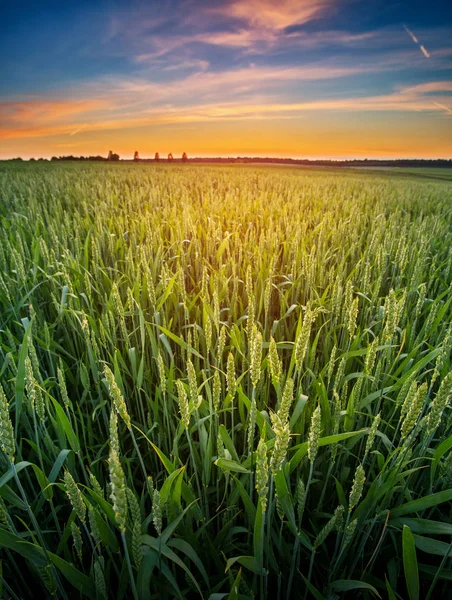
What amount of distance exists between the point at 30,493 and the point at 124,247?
2.21 m

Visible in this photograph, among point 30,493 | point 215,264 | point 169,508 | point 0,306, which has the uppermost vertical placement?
point 215,264

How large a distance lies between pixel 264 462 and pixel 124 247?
2.76 m

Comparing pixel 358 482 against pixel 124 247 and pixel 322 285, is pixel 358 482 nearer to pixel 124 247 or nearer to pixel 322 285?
pixel 322 285

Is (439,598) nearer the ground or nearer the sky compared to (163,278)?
nearer the ground

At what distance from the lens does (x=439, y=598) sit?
1022 millimetres

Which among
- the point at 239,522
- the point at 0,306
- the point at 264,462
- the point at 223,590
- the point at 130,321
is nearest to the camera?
the point at 264,462

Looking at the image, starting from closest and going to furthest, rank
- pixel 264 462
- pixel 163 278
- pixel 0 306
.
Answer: pixel 264 462, pixel 163 278, pixel 0 306

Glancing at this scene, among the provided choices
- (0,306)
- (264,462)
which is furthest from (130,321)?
(264,462)

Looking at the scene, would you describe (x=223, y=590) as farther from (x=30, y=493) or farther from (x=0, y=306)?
(x=0, y=306)

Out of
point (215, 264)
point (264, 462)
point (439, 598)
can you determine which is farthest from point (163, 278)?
point (439, 598)

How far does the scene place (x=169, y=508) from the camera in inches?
35.6

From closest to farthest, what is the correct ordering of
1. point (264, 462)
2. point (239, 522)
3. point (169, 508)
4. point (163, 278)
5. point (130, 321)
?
1. point (264, 462)
2. point (169, 508)
3. point (239, 522)
4. point (163, 278)
5. point (130, 321)

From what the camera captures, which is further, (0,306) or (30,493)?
(0,306)

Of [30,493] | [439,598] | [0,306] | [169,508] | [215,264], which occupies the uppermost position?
[215,264]
